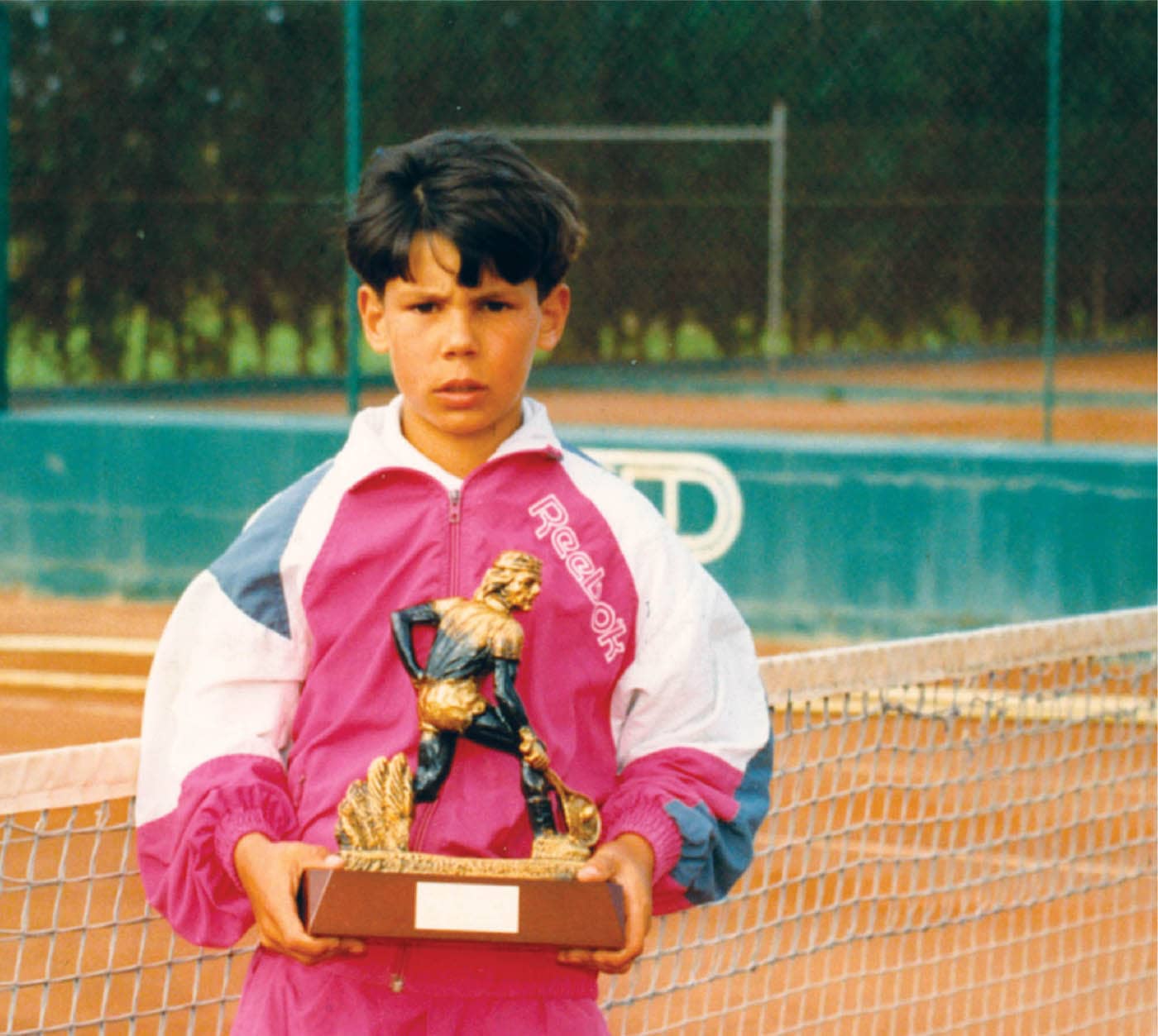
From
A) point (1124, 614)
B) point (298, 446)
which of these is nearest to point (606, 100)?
point (298, 446)

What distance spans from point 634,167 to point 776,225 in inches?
40.9

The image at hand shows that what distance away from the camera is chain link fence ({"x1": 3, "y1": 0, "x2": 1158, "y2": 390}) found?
12312mm

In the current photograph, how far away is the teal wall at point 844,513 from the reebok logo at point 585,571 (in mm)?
5866

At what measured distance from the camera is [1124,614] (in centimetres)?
418

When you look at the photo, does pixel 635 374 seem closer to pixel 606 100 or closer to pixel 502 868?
pixel 606 100

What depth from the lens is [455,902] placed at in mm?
1938

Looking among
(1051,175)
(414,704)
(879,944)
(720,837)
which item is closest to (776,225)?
(1051,175)

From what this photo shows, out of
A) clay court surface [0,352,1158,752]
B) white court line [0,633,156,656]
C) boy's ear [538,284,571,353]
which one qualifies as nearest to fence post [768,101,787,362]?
clay court surface [0,352,1158,752]

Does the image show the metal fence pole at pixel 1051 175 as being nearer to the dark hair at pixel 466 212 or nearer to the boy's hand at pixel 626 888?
the dark hair at pixel 466 212

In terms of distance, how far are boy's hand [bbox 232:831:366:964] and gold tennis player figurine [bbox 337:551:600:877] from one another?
0.05 m

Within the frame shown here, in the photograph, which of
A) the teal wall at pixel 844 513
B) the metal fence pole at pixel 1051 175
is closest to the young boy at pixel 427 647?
the teal wall at pixel 844 513

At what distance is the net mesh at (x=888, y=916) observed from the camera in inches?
146

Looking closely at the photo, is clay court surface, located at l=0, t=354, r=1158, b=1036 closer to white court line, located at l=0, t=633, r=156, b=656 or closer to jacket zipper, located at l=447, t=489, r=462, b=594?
white court line, located at l=0, t=633, r=156, b=656

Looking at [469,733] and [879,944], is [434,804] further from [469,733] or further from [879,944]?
[879,944]
